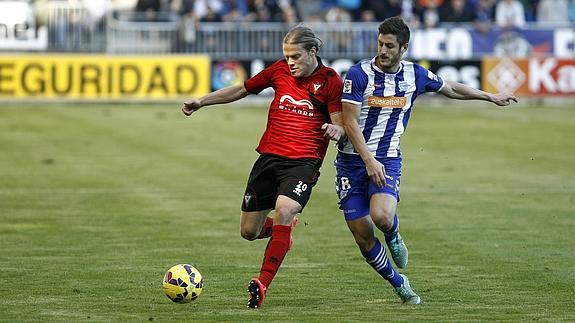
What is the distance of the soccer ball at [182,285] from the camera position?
8.85 meters

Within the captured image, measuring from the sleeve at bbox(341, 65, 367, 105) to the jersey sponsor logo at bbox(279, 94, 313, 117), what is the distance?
0.98 feet

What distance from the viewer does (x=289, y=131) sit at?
9.18 metres

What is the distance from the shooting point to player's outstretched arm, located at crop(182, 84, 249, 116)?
9289 millimetres

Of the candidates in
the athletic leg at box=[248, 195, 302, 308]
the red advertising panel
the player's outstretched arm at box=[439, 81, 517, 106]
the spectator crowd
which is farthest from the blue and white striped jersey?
the spectator crowd

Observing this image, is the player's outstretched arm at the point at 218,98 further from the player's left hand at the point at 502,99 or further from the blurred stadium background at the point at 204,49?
the blurred stadium background at the point at 204,49

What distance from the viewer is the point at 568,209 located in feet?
47.9

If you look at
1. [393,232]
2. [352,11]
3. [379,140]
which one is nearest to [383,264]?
[393,232]

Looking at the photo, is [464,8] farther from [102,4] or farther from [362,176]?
[362,176]

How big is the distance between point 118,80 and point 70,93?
1162 millimetres

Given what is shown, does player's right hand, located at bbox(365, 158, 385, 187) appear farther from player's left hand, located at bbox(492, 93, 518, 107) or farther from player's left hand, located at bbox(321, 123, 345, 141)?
player's left hand, located at bbox(492, 93, 518, 107)

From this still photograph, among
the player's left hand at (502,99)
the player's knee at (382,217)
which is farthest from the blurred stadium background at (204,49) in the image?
the player's knee at (382,217)

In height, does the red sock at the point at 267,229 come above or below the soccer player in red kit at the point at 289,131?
below

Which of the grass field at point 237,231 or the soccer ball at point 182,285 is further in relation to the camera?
the grass field at point 237,231

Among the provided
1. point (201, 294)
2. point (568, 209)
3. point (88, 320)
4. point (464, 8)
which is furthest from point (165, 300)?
point (464, 8)
